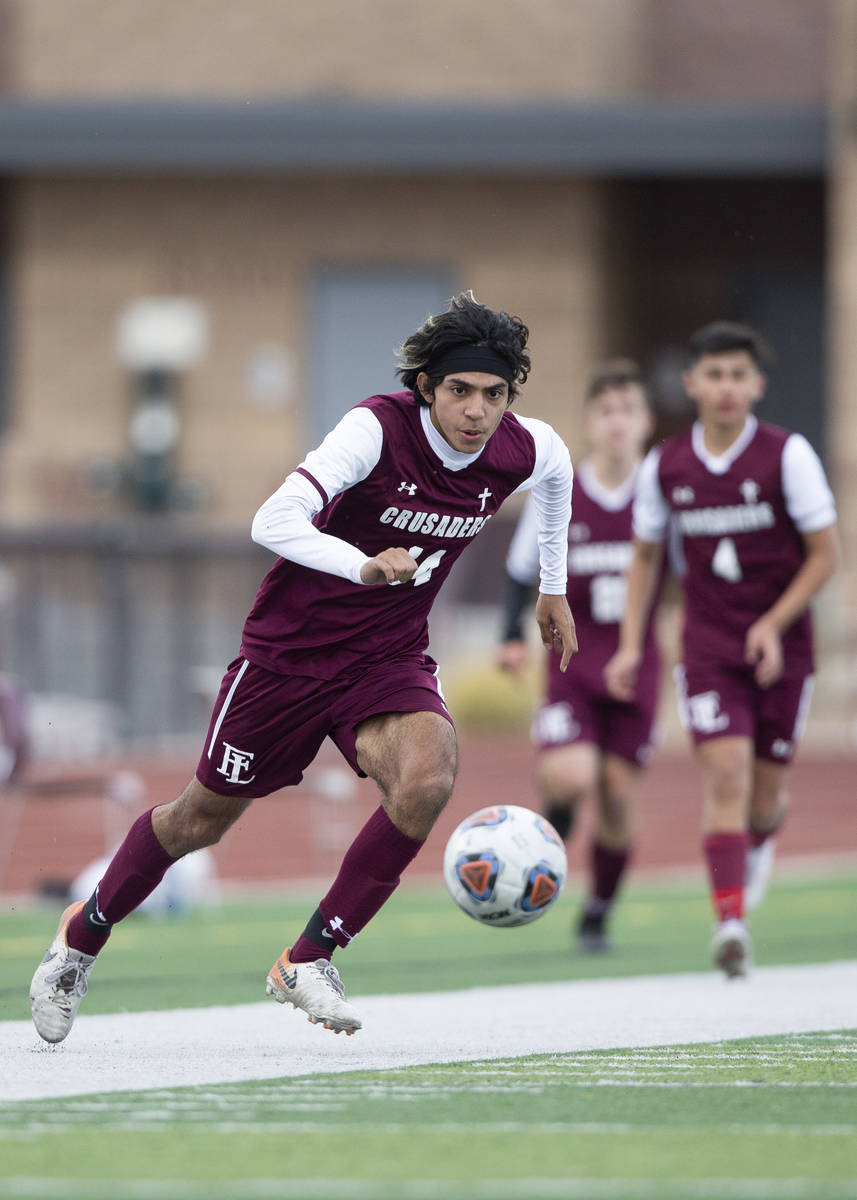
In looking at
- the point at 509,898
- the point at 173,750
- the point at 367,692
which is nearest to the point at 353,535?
the point at 367,692

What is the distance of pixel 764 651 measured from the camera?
27.9ft

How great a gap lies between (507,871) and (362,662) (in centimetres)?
99

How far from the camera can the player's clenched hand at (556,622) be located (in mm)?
6656

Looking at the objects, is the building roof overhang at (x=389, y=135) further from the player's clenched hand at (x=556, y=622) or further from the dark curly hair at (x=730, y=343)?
the player's clenched hand at (x=556, y=622)

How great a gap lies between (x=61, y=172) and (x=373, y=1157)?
2018cm

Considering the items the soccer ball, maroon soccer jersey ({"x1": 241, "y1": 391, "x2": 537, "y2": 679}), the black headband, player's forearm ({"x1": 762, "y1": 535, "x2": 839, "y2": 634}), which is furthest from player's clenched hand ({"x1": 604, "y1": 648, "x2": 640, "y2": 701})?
the black headband

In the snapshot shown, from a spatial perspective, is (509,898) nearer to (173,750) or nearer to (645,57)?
(173,750)

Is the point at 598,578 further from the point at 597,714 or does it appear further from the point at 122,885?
the point at 122,885

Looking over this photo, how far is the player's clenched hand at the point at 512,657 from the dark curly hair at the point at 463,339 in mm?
3696

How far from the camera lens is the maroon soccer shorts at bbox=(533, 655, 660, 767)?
9992mm

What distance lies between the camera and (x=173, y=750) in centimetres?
1777

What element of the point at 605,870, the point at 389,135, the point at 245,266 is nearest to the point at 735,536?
the point at 605,870

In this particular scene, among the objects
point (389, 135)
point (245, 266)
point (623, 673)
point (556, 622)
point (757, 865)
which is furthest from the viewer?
point (245, 266)

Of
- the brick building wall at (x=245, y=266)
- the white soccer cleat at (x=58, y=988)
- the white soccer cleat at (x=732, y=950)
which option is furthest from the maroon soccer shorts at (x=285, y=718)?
the brick building wall at (x=245, y=266)
